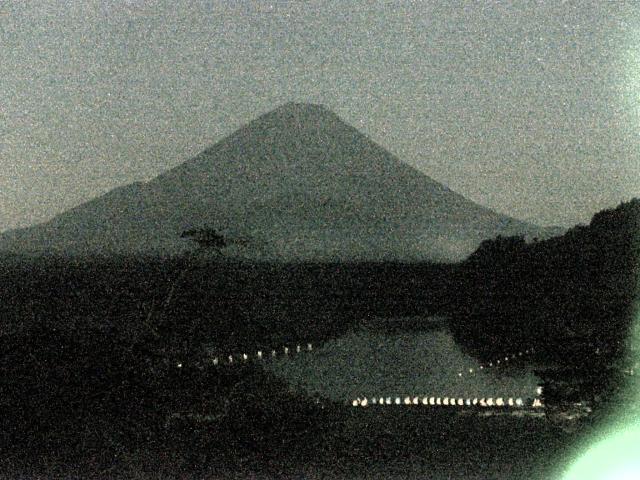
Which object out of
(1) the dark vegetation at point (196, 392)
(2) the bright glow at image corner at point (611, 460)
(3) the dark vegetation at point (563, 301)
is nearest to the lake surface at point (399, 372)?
(3) the dark vegetation at point (563, 301)

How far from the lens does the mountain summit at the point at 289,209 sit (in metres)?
25.4

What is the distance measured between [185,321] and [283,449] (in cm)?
202

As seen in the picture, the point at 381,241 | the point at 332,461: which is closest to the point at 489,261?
the point at 332,461

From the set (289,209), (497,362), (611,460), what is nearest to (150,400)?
(611,460)

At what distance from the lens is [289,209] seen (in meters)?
45.8

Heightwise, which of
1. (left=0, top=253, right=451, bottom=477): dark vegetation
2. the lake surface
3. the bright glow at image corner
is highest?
(left=0, top=253, right=451, bottom=477): dark vegetation

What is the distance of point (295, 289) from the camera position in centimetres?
2067

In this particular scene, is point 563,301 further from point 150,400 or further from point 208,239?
point 150,400

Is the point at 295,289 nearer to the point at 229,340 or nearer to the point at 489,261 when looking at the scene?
the point at 489,261

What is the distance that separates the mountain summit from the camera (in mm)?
25391

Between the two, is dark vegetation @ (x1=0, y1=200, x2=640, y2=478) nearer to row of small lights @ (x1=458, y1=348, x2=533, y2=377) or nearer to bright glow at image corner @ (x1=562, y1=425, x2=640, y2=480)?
bright glow at image corner @ (x1=562, y1=425, x2=640, y2=480)

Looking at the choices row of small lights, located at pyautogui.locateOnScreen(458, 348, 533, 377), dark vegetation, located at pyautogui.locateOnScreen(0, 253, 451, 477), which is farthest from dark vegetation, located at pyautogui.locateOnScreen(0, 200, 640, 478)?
row of small lights, located at pyautogui.locateOnScreen(458, 348, 533, 377)

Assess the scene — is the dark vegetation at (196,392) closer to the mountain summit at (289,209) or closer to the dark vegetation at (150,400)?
the dark vegetation at (150,400)

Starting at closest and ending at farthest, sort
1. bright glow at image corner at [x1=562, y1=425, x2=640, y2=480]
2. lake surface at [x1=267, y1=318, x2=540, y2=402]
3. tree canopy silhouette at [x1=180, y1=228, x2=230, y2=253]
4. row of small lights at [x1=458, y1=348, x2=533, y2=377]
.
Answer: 1. bright glow at image corner at [x1=562, y1=425, x2=640, y2=480]
2. tree canopy silhouette at [x1=180, y1=228, x2=230, y2=253]
3. lake surface at [x1=267, y1=318, x2=540, y2=402]
4. row of small lights at [x1=458, y1=348, x2=533, y2=377]
